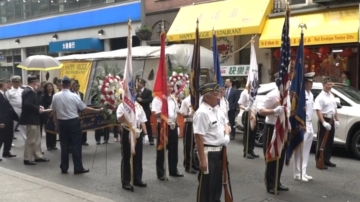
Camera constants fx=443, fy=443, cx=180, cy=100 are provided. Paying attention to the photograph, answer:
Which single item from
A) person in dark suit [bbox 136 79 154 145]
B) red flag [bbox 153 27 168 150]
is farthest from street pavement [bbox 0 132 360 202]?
person in dark suit [bbox 136 79 154 145]

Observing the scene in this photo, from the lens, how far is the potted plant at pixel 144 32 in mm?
21625

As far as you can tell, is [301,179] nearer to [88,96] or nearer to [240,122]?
[240,122]

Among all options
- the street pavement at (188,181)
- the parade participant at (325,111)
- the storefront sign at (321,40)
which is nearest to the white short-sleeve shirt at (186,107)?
the street pavement at (188,181)

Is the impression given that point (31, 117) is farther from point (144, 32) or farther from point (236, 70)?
point (144, 32)

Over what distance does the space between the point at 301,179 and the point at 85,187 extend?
13.0 ft

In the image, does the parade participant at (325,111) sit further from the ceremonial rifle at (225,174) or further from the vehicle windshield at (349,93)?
the ceremonial rifle at (225,174)

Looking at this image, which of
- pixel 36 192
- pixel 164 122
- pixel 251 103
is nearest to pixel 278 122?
pixel 164 122

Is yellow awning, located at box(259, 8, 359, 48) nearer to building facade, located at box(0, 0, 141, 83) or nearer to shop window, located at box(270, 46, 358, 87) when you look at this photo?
shop window, located at box(270, 46, 358, 87)

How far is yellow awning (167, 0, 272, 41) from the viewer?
17281 mm

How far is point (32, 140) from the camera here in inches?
396

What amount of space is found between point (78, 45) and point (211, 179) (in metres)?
22.8

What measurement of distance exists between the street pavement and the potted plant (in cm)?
1132

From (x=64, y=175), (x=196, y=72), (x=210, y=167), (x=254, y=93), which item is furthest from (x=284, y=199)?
(x=64, y=175)

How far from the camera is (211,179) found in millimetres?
5711
